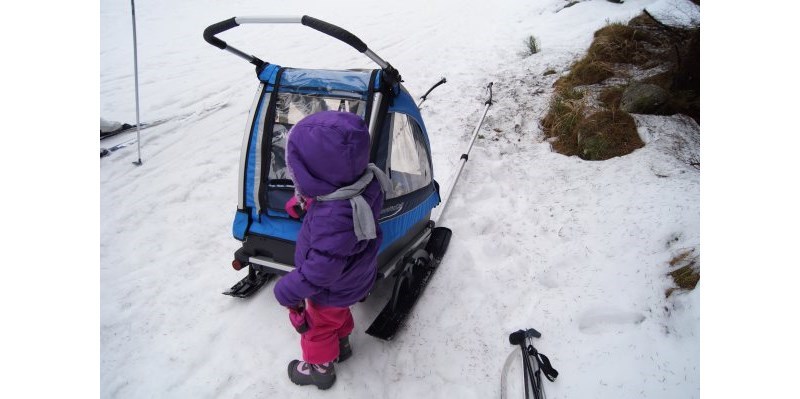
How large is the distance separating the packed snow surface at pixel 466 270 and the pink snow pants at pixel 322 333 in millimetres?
295

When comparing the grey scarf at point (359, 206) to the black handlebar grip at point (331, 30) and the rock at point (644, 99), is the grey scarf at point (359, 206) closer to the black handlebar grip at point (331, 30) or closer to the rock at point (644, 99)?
the black handlebar grip at point (331, 30)

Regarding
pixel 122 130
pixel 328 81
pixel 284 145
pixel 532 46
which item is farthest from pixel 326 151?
pixel 532 46

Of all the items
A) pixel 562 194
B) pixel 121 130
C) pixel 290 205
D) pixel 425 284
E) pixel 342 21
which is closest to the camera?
pixel 290 205

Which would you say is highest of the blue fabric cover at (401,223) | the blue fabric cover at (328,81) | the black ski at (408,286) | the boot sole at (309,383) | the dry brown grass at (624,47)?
the dry brown grass at (624,47)

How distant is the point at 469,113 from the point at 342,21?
28.2 ft

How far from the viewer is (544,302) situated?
129 inches

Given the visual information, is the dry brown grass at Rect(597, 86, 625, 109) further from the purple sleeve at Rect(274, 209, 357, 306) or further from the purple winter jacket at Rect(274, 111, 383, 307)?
the purple sleeve at Rect(274, 209, 357, 306)

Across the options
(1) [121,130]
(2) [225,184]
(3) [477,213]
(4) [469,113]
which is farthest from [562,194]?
(1) [121,130]

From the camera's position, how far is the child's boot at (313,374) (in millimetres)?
2836

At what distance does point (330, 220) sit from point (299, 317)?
2.71 ft

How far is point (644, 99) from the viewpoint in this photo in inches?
203

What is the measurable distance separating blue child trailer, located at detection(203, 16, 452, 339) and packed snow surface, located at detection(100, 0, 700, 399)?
0.56 m

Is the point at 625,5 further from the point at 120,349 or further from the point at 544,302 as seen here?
the point at 120,349

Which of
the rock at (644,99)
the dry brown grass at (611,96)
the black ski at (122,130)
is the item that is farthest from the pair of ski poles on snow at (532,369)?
the black ski at (122,130)
